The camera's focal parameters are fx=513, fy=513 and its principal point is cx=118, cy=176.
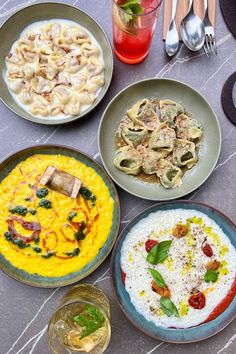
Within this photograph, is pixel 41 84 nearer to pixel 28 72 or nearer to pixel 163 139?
pixel 28 72


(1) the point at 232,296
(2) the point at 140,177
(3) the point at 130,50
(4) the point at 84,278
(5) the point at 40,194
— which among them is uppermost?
(3) the point at 130,50

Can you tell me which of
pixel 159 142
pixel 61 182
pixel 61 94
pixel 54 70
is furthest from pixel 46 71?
pixel 159 142

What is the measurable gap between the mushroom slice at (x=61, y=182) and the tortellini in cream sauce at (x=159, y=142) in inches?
10.5

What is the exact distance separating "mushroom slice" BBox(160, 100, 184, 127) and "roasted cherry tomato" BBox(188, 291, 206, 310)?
953 millimetres

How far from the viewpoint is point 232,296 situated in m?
2.84

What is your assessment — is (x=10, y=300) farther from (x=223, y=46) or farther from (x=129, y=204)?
(x=223, y=46)

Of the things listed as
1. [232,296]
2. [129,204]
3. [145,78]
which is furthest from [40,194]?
[232,296]

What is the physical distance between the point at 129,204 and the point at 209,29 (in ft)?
3.60

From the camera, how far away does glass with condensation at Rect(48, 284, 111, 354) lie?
8.61ft

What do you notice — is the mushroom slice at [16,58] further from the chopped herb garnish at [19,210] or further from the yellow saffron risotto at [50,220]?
the chopped herb garnish at [19,210]

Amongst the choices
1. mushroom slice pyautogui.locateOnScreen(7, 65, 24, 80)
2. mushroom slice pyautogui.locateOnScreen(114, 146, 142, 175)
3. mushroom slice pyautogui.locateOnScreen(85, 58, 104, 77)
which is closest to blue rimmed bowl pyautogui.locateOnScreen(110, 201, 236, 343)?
mushroom slice pyautogui.locateOnScreen(114, 146, 142, 175)

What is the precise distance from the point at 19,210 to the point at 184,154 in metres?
0.95

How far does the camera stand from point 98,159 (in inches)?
116

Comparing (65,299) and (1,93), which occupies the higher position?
(1,93)
